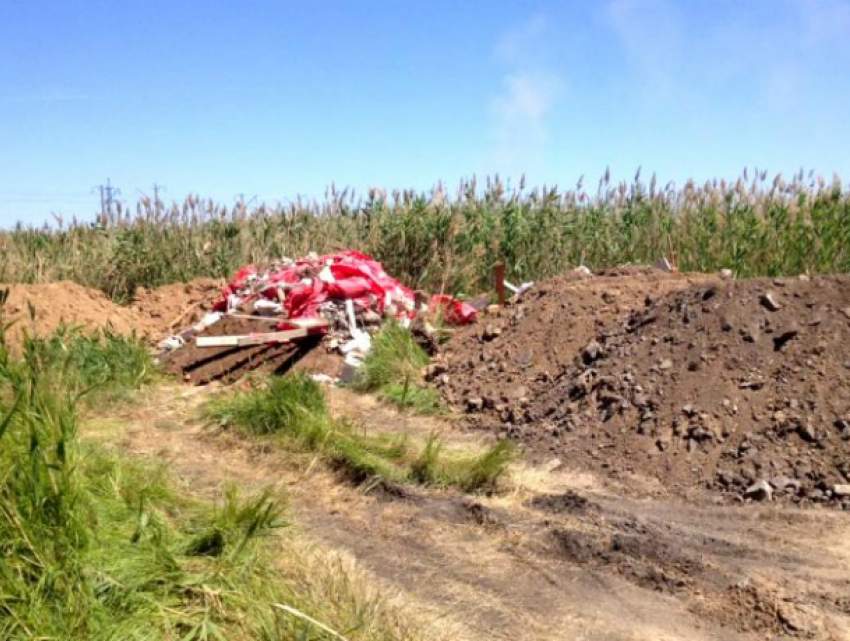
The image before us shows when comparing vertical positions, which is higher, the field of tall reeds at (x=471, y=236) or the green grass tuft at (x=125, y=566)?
the field of tall reeds at (x=471, y=236)

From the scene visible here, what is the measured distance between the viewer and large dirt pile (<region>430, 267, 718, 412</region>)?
7703 mm

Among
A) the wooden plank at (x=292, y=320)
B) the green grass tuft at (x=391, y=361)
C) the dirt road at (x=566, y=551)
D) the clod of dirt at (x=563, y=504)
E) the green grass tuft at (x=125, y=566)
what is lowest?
the dirt road at (x=566, y=551)

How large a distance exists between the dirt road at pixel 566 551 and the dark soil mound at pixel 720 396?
34 centimetres

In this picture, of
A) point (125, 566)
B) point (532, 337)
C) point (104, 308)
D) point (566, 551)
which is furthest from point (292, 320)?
point (125, 566)

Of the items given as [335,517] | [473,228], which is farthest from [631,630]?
[473,228]

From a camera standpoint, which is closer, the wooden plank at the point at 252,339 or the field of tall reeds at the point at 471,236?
the wooden plank at the point at 252,339

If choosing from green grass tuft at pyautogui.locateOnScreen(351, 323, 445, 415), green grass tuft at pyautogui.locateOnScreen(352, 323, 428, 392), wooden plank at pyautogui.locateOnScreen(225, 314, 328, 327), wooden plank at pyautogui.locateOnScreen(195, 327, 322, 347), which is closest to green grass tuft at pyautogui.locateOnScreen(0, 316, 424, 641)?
green grass tuft at pyautogui.locateOnScreen(351, 323, 445, 415)

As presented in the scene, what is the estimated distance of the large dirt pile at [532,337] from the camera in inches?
303

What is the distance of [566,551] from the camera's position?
4.54m

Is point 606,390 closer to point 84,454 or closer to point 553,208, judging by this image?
point 84,454

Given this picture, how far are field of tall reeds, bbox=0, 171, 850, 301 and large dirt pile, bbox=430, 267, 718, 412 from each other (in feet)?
7.47

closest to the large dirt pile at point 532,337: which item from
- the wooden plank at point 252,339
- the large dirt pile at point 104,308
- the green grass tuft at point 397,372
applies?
the green grass tuft at point 397,372

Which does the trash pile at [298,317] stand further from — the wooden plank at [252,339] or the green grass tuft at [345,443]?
the green grass tuft at [345,443]

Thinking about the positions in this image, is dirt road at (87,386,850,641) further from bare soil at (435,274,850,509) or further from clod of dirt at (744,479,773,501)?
bare soil at (435,274,850,509)
